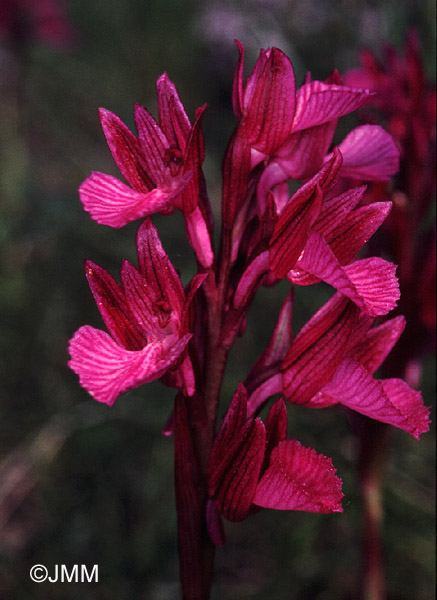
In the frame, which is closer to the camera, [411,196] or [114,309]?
[114,309]

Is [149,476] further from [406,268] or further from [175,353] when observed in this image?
[175,353]

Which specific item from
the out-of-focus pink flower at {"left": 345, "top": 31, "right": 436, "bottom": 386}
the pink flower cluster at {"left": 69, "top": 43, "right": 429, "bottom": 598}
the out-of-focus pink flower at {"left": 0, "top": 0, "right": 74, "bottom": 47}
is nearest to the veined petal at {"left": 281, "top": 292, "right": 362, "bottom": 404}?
the pink flower cluster at {"left": 69, "top": 43, "right": 429, "bottom": 598}

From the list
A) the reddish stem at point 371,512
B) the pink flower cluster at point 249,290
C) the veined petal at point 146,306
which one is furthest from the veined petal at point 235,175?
the reddish stem at point 371,512

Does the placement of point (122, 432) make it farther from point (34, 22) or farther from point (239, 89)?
point (34, 22)

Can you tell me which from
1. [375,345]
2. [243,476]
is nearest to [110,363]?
[243,476]

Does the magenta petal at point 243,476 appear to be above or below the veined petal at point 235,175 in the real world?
below

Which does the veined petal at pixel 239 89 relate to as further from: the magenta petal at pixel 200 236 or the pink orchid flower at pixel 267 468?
the pink orchid flower at pixel 267 468
